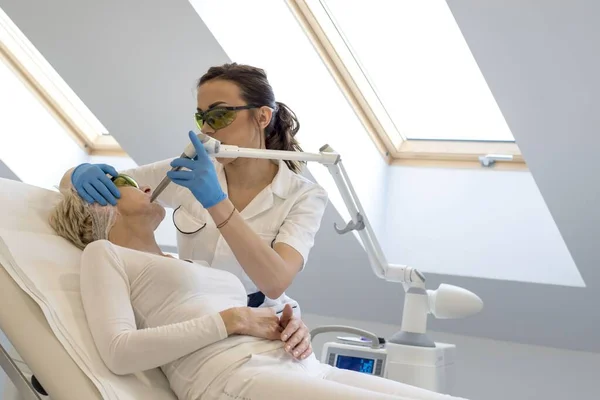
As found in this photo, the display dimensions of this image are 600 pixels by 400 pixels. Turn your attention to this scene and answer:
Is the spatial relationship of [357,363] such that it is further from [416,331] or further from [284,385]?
[284,385]

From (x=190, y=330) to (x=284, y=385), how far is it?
0.22 meters

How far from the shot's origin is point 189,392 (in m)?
1.67

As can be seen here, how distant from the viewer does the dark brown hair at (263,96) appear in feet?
7.00

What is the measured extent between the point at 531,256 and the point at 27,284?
2.05m

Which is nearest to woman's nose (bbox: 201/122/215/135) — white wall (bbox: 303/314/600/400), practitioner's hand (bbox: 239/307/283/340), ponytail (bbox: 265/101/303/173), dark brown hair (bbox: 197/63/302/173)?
dark brown hair (bbox: 197/63/302/173)

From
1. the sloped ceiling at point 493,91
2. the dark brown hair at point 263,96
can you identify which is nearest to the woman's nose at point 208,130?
the dark brown hair at point 263,96

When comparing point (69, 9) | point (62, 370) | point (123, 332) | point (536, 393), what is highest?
point (69, 9)

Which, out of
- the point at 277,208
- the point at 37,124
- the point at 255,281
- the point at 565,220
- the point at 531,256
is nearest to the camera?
the point at 255,281

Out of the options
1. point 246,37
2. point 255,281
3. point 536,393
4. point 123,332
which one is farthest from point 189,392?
point 536,393

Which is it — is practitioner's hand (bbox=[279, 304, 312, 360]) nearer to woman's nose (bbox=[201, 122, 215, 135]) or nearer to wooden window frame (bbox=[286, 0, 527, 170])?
woman's nose (bbox=[201, 122, 215, 135])

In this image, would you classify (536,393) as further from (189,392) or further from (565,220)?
(189,392)

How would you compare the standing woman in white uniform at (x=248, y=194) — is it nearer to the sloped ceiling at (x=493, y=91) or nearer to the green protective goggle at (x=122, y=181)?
the green protective goggle at (x=122, y=181)

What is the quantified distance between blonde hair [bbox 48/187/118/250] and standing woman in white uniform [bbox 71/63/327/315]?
0.03m

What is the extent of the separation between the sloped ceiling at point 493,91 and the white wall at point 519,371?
0.05 metres
